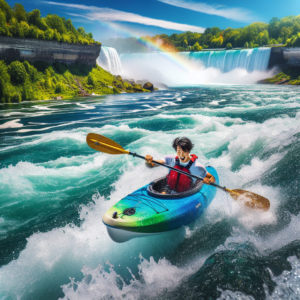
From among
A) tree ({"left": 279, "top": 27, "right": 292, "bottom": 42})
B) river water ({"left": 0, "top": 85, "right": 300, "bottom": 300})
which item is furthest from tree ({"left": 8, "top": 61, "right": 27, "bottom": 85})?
tree ({"left": 279, "top": 27, "right": 292, "bottom": 42})

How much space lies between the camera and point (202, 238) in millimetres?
3668

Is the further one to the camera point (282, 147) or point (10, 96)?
point (10, 96)

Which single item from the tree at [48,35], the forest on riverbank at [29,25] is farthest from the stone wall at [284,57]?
the tree at [48,35]

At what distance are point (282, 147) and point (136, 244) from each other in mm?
4768

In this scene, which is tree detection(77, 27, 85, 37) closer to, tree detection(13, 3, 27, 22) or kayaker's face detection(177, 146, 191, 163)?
tree detection(13, 3, 27, 22)

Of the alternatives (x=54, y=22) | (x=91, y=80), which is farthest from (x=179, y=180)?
(x=54, y=22)

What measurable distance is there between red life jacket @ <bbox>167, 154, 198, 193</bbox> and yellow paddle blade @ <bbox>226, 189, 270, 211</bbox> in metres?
0.71

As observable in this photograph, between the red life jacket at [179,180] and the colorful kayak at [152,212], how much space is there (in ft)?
0.57

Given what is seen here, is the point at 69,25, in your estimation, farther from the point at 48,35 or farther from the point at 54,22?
the point at 48,35

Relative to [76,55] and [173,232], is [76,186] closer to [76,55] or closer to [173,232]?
[173,232]

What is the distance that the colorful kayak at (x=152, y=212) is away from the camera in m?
3.15

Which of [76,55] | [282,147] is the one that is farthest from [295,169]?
[76,55]

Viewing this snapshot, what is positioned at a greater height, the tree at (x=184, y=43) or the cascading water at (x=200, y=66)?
the tree at (x=184, y=43)

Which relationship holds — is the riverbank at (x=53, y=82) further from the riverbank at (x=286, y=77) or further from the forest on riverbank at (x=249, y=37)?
the forest on riverbank at (x=249, y=37)
